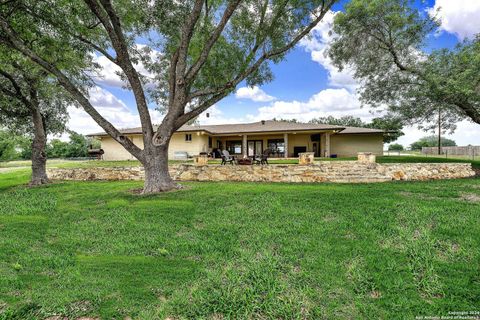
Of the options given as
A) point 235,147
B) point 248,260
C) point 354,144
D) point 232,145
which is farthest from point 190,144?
point 248,260

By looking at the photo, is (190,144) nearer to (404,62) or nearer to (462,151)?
(404,62)

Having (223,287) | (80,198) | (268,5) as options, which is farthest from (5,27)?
(223,287)

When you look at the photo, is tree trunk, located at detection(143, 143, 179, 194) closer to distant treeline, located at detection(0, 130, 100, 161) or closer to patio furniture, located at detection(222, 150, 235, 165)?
patio furniture, located at detection(222, 150, 235, 165)

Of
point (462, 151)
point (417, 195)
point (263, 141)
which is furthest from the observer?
point (462, 151)

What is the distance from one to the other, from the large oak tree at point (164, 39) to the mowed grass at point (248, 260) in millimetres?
3197

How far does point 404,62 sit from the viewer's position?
13438 mm

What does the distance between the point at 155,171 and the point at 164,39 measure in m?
5.20

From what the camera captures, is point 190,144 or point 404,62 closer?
point 404,62

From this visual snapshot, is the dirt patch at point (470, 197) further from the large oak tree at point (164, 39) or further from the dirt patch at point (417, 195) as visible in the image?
the large oak tree at point (164, 39)

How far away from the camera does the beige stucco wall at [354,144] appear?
23.3 metres

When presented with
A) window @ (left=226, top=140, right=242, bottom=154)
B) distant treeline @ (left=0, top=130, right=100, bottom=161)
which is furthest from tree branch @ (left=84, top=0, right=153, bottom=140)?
distant treeline @ (left=0, top=130, right=100, bottom=161)

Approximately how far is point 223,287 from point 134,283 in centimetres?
104

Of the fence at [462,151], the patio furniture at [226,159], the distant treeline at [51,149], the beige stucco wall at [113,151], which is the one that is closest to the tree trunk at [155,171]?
the patio furniture at [226,159]

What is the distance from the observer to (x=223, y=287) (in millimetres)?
2898
